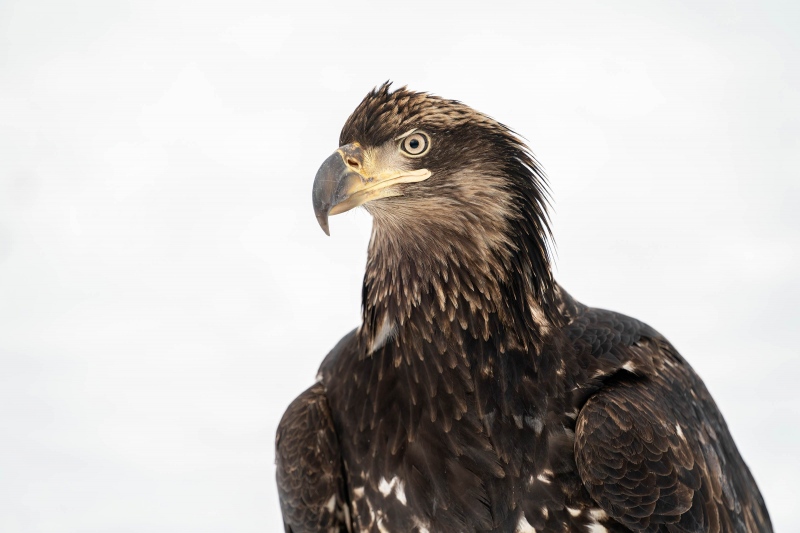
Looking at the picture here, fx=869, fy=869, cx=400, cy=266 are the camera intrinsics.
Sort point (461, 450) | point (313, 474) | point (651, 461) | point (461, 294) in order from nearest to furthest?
1. point (651, 461)
2. point (461, 450)
3. point (461, 294)
4. point (313, 474)

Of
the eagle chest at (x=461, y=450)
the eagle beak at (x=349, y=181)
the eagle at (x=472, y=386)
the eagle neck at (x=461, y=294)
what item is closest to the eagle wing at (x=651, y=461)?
the eagle at (x=472, y=386)

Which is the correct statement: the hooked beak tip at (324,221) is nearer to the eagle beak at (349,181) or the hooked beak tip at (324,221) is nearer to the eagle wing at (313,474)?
the eagle beak at (349,181)

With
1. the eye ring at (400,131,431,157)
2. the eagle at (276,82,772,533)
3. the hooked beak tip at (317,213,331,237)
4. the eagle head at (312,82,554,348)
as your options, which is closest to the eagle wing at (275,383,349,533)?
the eagle at (276,82,772,533)

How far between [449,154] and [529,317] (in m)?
1.11

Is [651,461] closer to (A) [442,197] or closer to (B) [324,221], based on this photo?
(A) [442,197]

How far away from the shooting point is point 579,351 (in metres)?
5.36

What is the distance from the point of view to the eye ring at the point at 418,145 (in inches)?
200

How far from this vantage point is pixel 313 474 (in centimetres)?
547

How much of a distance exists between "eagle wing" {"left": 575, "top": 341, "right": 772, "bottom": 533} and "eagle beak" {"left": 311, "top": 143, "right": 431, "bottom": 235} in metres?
1.71

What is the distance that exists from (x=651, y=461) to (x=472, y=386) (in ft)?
3.57

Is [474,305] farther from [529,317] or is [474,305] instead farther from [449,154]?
[449,154]

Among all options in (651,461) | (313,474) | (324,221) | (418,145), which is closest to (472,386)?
(651,461)

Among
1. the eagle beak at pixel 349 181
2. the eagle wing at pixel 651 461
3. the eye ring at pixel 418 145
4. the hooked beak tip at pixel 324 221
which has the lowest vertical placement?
the eagle wing at pixel 651 461

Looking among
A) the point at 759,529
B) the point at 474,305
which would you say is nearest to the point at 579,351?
the point at 474,305
